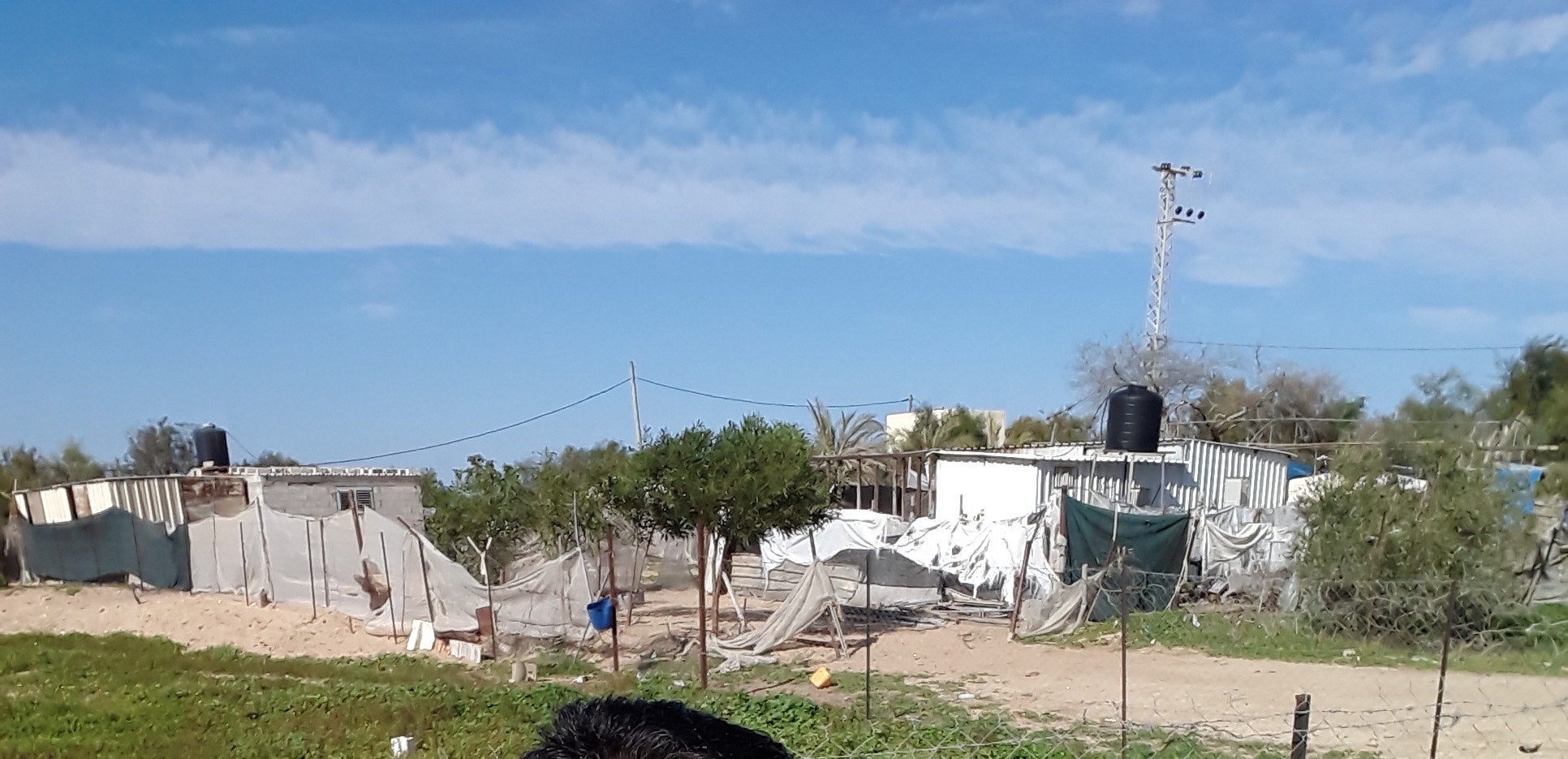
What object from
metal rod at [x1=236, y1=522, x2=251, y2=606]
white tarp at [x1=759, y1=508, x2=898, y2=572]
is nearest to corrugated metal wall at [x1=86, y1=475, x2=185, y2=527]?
metal rod at [x1=236, y1=522, x2=251, y2=606]

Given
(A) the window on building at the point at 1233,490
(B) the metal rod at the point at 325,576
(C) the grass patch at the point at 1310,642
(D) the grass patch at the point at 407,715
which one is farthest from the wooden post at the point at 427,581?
(A) the window on building at the point at 1233,490

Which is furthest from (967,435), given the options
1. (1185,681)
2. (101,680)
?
(101,680)

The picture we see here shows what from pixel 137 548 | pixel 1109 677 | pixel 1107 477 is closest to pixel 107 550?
pixel 137 548

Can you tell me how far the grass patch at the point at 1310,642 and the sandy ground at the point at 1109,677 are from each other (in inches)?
17.0

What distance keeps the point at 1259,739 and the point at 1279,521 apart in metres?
11.4

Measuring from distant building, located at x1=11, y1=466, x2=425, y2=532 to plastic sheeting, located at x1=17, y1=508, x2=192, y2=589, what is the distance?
6.11 ft

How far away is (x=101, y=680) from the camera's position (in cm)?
1291

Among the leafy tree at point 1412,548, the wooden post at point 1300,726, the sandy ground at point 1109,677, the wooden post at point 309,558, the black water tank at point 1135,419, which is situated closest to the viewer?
the wooden post at point 1300,726

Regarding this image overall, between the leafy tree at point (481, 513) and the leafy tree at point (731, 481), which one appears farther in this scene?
the leafy tree at point (481, 513)

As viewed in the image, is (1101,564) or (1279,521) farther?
(1279,521)

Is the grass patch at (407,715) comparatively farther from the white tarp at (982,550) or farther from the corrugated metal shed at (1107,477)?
the corrugated metal shed at (1107,477)

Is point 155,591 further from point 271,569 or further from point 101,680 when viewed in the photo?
point 101,680

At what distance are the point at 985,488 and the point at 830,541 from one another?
11.9 ft

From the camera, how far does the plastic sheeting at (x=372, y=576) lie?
16.5 metres
